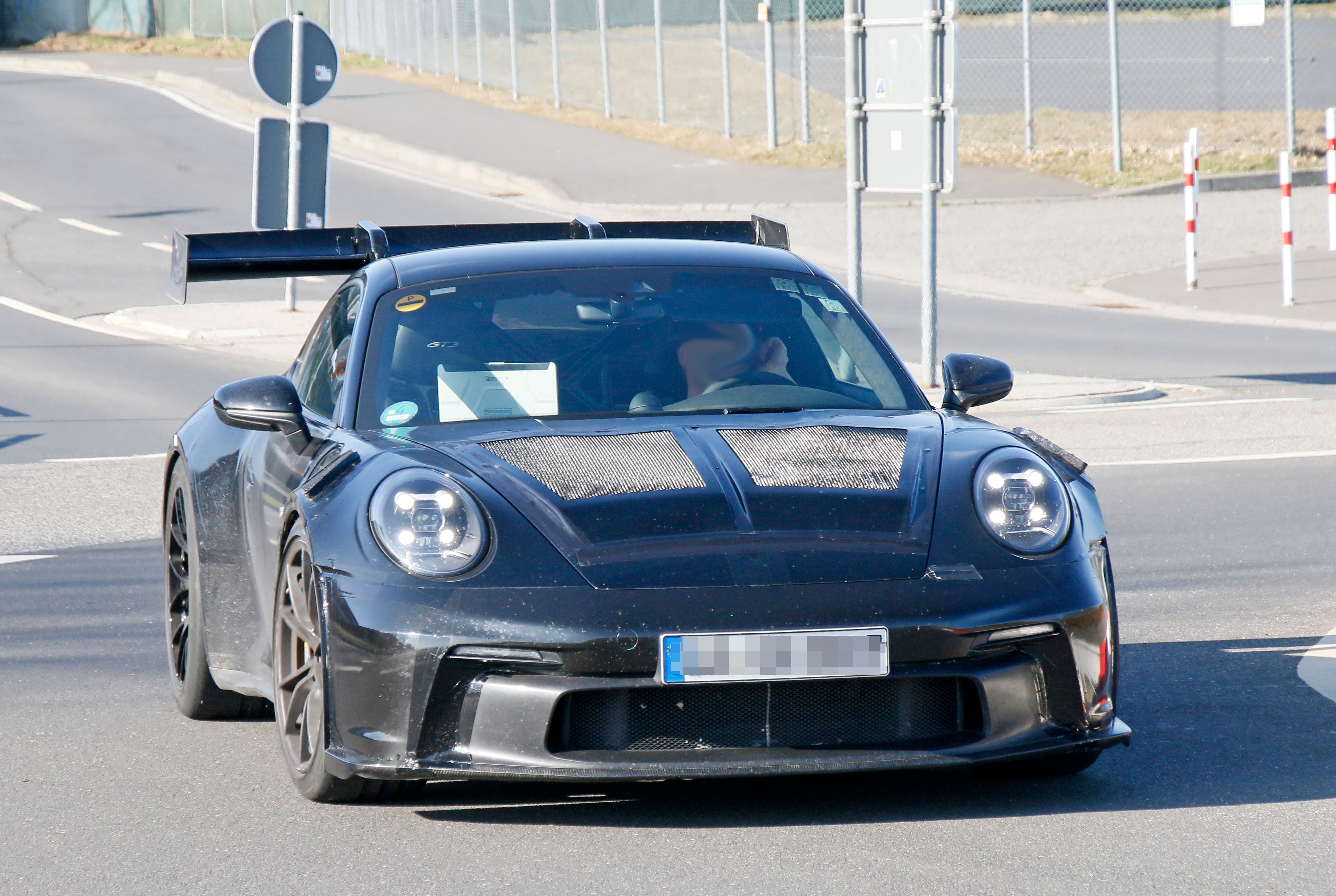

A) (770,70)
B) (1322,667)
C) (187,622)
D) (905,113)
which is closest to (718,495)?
(187,622)

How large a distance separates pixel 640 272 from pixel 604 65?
2822 centimetres

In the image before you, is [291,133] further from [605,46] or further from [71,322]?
[605,46]

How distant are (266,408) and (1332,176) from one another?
17.4 meters

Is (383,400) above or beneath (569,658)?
above

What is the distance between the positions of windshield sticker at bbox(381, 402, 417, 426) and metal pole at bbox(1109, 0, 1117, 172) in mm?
22734

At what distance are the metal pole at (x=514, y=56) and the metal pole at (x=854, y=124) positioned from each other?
70.0 ft

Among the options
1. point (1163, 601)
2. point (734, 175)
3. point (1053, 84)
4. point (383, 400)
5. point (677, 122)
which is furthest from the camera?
point (677, 122)

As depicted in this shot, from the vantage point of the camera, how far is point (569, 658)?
3938mm

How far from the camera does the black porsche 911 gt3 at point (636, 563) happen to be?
3979mm

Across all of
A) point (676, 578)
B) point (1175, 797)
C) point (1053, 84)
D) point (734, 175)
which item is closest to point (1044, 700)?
point (1175, 797)

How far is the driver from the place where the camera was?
511 centimetres

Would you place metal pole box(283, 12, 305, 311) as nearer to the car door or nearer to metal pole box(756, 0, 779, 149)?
the car door

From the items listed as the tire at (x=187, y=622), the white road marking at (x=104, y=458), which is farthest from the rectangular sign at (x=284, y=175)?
the tire at (x=187, y=622)

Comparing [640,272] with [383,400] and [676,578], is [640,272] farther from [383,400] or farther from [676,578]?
[676,578]
